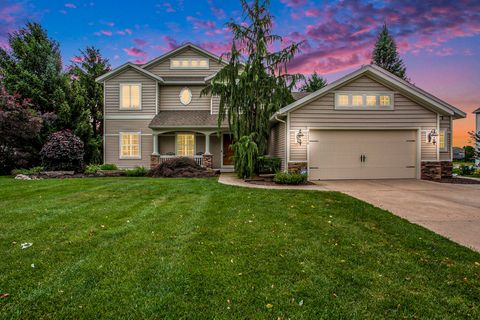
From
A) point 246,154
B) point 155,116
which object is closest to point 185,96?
point 155,116

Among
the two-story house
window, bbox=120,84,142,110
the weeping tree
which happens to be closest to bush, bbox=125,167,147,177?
the two-story house

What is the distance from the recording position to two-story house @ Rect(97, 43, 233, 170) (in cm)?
1485

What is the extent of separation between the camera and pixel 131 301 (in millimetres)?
2195

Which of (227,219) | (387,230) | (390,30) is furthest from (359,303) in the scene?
(390,30)

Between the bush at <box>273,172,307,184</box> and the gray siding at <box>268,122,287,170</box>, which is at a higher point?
the gray siding at <box>268,122,287,170</box>

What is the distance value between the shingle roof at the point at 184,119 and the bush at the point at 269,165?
413cm

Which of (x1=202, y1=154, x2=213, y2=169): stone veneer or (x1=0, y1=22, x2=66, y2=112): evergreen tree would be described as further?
(x1=0, y1=22, x2=66, y2=112): evergreen tree

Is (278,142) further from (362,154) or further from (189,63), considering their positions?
(189,63)

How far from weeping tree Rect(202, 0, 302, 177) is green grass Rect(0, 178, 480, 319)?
5882 mm

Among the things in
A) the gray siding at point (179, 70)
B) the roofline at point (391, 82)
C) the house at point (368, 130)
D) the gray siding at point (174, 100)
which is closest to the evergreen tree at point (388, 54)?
the house at point (368, 130)

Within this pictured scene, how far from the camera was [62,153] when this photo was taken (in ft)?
41.5

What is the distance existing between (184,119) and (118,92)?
15.3ft

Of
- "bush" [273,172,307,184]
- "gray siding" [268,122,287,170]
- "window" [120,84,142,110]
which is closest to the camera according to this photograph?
"bush" [273,172,307,184]

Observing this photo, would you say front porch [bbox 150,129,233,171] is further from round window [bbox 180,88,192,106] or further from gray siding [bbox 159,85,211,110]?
round window [bbox 180,88,192,106]
